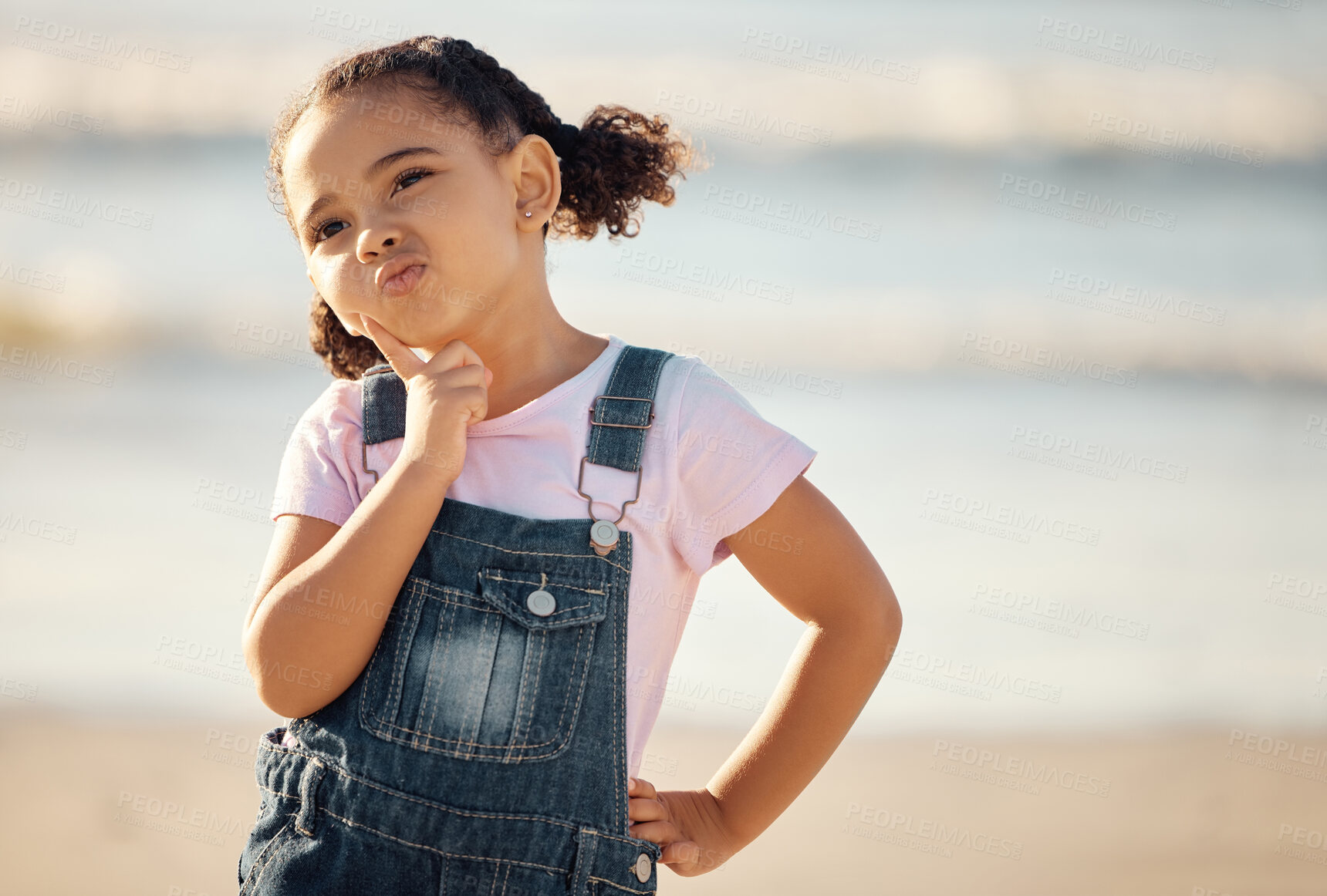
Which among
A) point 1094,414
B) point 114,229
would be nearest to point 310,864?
point 1094,414

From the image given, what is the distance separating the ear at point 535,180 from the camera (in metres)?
1.90

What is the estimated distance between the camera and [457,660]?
1573 millimetres

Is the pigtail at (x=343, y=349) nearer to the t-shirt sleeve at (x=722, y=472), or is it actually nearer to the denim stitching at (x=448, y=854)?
the t-shirt sleeve at (x=722, y=472)

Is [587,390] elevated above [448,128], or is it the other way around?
[448,128]

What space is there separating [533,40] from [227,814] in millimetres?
5631

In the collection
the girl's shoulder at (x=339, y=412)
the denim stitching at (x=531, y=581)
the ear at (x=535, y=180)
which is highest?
the ear at (x=535, y=180)

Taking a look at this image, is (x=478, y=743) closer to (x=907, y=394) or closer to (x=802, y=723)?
(x=802, y=723)

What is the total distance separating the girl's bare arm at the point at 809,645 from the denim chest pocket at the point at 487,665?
289 mm

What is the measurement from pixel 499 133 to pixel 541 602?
750mm

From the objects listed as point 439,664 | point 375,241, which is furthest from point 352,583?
point 375,241

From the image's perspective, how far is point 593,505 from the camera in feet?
5.45

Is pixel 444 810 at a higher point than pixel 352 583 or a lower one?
lower

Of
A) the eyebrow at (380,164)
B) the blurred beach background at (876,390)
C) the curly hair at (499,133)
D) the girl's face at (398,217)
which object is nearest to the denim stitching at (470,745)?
the girl's face at (398,217)

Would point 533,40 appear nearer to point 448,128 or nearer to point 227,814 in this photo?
point 227,814
